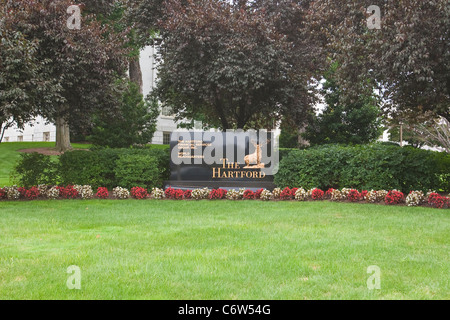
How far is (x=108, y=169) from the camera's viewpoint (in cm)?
1408

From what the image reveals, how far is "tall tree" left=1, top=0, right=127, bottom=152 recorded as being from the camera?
11.6m

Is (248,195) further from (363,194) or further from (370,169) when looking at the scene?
(370,169)

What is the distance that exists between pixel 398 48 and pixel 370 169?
3.64 m

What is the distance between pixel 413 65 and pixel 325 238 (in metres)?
5.42

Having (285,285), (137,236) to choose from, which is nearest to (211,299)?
(285,285)

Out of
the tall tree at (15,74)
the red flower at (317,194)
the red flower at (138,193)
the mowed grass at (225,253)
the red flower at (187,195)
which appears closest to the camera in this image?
the mowed grass at (225,253)

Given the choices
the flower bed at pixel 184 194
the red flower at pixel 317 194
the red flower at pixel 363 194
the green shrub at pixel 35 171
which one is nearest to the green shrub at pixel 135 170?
the flower bed at pixel 184 194

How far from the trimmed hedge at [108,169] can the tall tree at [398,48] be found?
673cm

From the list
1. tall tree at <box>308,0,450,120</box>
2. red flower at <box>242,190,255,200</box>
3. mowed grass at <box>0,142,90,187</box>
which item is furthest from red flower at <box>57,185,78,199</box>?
tall tree at <box>308,0,450,120</box>

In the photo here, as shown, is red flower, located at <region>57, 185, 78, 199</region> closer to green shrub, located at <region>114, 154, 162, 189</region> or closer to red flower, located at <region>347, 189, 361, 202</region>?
green shrub, located at <region>114, 154, 162, 189</region>

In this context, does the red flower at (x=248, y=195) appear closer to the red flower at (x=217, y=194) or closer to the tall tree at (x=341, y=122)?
the red flower at (x=217, y=194)

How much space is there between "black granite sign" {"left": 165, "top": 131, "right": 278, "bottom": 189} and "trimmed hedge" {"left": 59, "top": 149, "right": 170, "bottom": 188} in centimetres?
97

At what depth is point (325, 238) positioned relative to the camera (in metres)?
6.79

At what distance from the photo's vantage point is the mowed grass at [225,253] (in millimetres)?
4403
